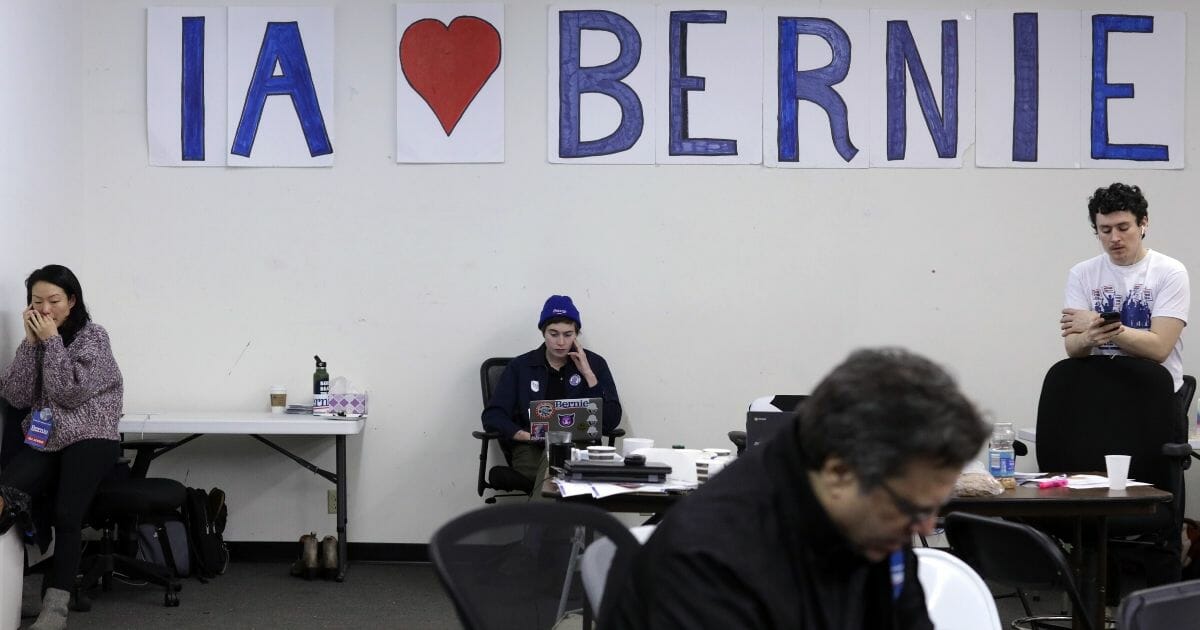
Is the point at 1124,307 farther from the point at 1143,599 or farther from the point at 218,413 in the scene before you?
the point at 218,413

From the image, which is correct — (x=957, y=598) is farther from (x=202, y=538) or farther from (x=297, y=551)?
(x=297, y=551)

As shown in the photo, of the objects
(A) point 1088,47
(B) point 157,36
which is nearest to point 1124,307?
(A) point 1088,47

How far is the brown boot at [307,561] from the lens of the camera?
5.34 meters

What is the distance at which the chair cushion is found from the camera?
4.77 meters

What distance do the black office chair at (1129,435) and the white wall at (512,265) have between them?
1.59 m

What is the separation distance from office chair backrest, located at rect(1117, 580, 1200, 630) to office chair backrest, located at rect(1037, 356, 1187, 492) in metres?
2.26

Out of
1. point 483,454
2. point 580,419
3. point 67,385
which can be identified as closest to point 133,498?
point 67,385

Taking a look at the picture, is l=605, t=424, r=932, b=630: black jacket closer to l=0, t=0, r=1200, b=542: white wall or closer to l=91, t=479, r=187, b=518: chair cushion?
l=91, t=479, r=187, b=518: chair cushion

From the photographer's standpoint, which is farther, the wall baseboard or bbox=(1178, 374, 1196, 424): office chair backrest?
the wall baseboard

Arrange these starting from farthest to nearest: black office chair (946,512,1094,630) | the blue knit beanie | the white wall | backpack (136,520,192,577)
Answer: the white wall → the blue knit beanie → backpack (136,520,192,577) → black office chair (946,512,1094,630)

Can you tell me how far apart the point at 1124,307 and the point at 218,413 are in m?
3.96

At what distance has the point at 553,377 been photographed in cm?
541

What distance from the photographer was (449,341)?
5.69 m

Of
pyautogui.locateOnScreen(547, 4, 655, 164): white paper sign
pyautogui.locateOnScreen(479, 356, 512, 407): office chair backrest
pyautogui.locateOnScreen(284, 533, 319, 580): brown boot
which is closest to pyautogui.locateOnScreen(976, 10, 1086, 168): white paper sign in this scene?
pyautogui.locateOnScreen(547, 4, 655, 164): white paper sign
